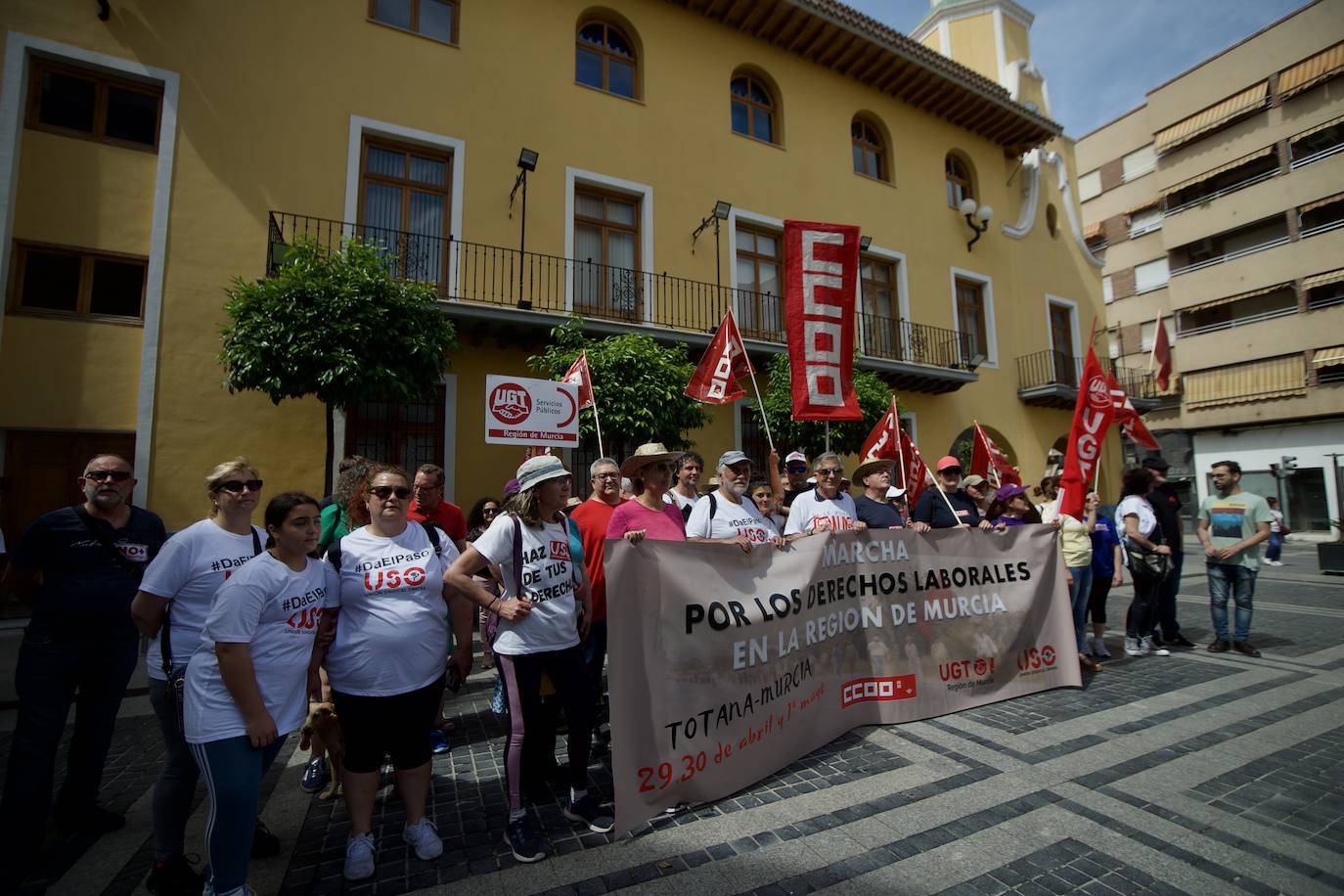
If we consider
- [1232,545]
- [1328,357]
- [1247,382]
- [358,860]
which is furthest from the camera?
[1247,382]

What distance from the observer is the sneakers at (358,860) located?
256 cm

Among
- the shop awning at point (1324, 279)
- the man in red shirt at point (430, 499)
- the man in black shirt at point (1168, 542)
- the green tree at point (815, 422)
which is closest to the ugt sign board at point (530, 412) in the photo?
the man in red shirt at point (430, 499)

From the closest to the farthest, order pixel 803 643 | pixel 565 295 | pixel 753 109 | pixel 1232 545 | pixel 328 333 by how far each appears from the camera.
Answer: pixel 803 643 < pixel 1232 545 < pixel 328 333 < pixel 565 295 < pixel 753 109

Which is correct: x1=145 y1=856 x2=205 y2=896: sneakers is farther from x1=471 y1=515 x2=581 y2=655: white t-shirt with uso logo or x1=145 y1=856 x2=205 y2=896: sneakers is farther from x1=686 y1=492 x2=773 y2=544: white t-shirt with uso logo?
x1=686 y1=492 x2=773 y2=544: white t-shirt with uso logo

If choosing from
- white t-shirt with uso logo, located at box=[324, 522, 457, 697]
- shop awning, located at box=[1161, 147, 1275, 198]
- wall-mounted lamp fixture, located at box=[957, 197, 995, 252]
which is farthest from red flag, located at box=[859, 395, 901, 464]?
shop awning, located at box=[1161, 147, 1275, 198]

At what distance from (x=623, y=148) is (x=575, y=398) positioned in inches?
272

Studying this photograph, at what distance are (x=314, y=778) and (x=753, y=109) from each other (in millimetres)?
14346

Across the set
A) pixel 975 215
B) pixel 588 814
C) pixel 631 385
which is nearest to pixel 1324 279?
pixel 975 215

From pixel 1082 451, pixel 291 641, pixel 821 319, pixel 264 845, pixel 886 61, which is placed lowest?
pixel 264 845

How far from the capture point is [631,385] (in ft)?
27.4

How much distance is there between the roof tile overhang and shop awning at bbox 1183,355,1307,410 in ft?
42.9

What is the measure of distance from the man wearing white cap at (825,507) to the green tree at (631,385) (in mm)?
3765

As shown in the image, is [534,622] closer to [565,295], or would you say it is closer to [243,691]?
[243,691]

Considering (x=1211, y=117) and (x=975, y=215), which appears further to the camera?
(x=1211, y=117)
